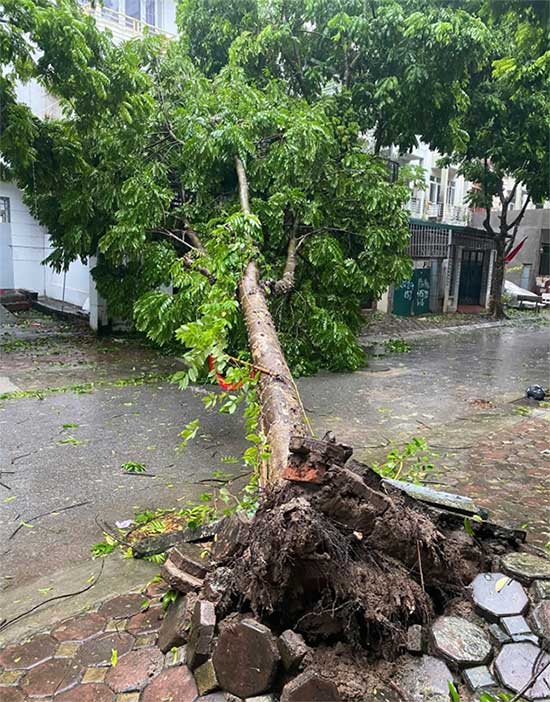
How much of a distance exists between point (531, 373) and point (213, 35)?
8868 mm

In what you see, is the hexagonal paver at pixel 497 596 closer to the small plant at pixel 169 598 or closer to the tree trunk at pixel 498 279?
the small plant at pixel 169 598

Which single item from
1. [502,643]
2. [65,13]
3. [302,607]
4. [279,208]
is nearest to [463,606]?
[502,643]

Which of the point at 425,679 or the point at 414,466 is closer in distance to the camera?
the point at 425,679

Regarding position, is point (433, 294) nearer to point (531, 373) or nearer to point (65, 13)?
point (531, 373)

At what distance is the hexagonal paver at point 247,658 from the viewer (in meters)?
1.98

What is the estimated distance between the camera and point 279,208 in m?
8.25

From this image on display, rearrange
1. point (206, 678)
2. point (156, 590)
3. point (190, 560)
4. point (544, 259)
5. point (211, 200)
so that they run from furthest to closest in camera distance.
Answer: point (544, 259) < point (211, 200) < point (156, 590) < point (190, 560) < point (206, 678)

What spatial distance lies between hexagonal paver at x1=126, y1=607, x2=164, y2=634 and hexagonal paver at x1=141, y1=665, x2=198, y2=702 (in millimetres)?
378

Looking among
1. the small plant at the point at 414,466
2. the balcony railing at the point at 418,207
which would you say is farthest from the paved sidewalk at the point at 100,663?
the balcony railing at the point at 418,207

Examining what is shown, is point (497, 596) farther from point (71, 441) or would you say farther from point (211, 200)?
point (211, 200)

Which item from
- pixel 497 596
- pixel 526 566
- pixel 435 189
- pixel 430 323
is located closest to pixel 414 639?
pixel 497 596

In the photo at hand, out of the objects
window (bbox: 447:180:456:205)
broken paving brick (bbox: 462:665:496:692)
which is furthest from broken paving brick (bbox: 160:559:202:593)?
window (bbox: 447:180:456:205)

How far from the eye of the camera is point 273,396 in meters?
3.30

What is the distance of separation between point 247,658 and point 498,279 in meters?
18.4
